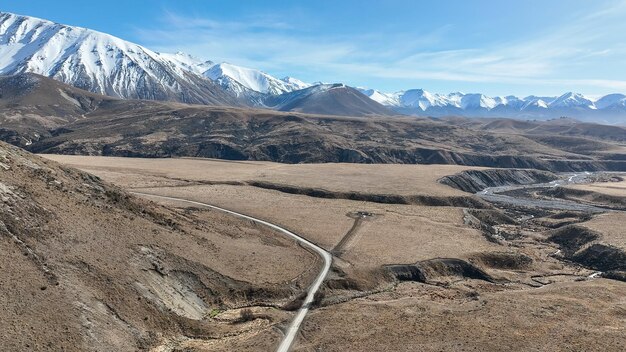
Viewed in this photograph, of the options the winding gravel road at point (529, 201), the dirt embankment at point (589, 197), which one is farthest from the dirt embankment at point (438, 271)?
the dirt embankment at point (589, 197)

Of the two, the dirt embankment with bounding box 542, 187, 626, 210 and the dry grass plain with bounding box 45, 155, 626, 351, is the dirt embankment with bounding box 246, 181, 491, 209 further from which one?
the dirt embankment with bounding box 542, 187, 626, 210

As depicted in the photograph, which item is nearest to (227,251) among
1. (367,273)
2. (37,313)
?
(367,273)

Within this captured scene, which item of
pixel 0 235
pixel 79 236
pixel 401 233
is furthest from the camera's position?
pixel 401 233

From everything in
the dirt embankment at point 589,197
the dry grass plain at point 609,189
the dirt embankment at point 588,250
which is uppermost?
the dry grass plain at point 609,189

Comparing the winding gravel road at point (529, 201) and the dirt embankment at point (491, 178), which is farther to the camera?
the dirt embankment at point (491, 178)

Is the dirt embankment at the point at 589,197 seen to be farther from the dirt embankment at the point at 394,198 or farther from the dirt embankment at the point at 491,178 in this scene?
the dirt embankment at the point at 394,198

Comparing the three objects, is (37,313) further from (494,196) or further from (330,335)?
(494,196)
